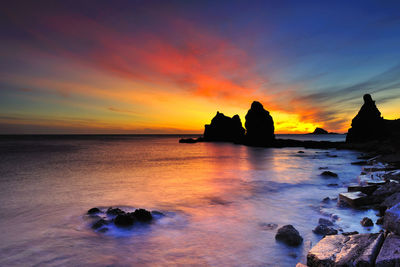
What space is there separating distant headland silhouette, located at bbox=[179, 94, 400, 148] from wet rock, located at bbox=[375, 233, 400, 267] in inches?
1917

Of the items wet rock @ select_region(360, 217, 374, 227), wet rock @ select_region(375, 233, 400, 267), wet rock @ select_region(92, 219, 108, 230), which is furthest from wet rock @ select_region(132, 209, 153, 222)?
wet rock @ select_region(360, 217, 374, 227)

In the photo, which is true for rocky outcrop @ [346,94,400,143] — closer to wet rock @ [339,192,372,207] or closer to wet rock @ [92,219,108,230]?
wet rock @ [339,192,372,207]

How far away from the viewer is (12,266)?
16.4 ft

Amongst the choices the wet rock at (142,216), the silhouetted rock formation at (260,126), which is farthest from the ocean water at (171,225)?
the silhouetted rock formation at (260,126)

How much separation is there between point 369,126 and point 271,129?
25512 millimetres

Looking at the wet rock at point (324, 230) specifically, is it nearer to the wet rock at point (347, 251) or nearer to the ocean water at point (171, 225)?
the ocean water at point (171, 225)

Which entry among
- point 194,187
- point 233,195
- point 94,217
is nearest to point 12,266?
point 94,217

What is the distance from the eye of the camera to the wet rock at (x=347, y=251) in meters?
3.33

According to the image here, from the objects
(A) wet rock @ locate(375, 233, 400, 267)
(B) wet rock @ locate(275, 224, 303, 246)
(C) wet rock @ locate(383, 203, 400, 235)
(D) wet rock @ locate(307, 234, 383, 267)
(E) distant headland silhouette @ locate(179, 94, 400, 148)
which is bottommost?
(B) wet rock @ locate(275, 224, 303, 246)

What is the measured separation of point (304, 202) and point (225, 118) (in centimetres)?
9518

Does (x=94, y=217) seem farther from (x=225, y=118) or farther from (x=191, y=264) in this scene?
(x=225, y=118)

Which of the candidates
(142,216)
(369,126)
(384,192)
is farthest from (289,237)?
(369,126)

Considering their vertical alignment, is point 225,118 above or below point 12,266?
above

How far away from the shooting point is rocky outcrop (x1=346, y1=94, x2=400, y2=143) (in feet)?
170
